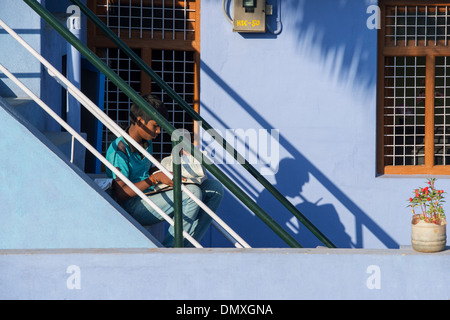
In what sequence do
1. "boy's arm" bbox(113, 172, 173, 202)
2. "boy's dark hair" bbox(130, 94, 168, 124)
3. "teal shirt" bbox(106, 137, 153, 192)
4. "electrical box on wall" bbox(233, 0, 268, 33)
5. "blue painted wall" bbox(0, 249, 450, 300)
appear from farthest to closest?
"electrical box on wall" bbox(233, 0, 268, 33)
"boy's dark hair" bbox(130, 94, 168, 124)
"teal shirt" bbox(106, 137, 153, 192)
"boy's arm" bbox(113, 172, 173, 202)
"blue painted wall" bbox(0, 249, 450, 300)

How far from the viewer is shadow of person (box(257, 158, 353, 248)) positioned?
679 centimetres

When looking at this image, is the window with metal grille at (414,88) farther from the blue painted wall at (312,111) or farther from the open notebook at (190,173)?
the open notebook at (190,173)

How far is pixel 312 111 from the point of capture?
678 centimetres

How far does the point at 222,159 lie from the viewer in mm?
6762

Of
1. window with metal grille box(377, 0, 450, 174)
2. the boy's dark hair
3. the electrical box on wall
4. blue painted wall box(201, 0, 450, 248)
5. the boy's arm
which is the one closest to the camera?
the boy's arm

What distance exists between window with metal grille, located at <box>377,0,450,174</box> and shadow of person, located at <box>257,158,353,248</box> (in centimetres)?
68

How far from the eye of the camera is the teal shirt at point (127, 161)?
4.64 metres

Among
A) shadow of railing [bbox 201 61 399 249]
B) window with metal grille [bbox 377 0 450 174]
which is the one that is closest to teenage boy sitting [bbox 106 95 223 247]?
shadow of railing [bbox 201 61 399 249]

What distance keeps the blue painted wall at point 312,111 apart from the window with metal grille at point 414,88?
201 mm

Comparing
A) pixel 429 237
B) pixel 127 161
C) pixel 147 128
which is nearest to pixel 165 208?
pixel 127 161

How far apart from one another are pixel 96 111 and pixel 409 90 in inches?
148

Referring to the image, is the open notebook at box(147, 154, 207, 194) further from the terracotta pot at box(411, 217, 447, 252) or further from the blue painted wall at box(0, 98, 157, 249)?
the terracotta pot at box(411, 217, 447, 252)

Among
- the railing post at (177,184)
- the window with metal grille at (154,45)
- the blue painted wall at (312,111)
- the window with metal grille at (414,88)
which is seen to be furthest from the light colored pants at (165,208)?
the window with metal grille at (414,88)
